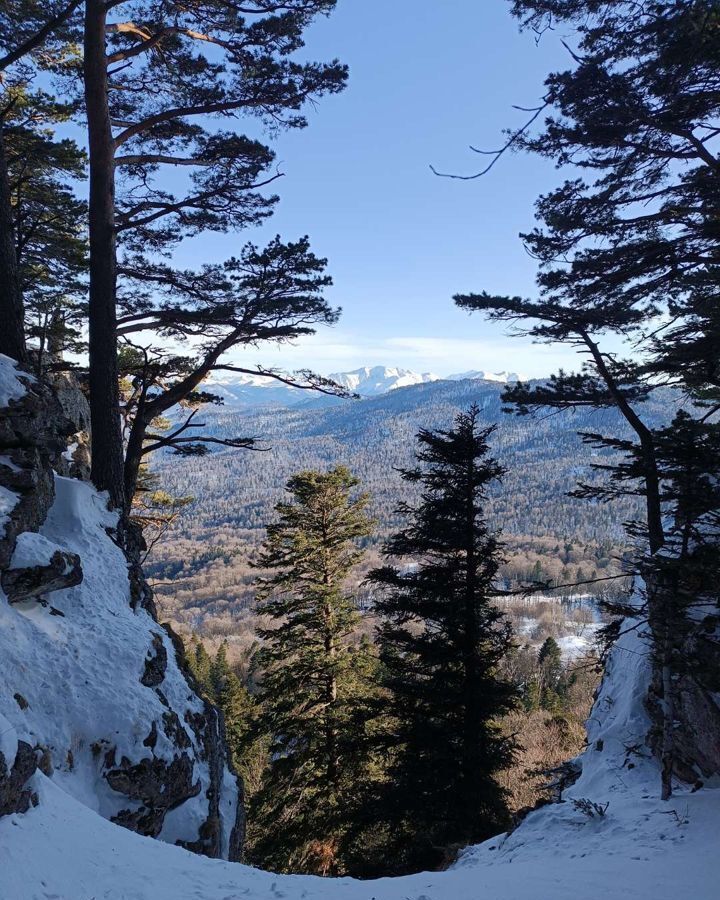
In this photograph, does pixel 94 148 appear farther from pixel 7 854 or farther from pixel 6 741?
pixel 7 854

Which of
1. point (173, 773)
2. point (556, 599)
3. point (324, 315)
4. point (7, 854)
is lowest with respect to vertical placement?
point (556, 599)

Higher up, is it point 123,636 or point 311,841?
point 123,636

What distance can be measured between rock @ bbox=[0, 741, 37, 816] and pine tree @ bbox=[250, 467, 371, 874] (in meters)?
7.89

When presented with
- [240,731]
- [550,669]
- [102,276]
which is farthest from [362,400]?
[550,669]

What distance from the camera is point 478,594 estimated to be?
28.0ft

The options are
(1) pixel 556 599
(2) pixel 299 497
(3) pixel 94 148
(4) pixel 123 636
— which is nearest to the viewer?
(4) pixel 123 636

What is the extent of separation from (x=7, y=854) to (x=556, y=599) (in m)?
158

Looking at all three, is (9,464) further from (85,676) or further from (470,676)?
(470,676)

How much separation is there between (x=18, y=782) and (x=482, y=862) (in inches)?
191

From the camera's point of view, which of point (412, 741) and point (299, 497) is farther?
point (299, 497)

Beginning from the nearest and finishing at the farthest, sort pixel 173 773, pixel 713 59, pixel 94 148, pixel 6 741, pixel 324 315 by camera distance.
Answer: pixel 6 741
pixel 713 59
pixel 173 773
pixel 94 148
pixel 324 315

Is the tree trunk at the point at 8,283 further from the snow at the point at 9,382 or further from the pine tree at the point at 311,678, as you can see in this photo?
the pine tree at the point at 311,678

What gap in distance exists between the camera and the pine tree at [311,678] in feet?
36.3

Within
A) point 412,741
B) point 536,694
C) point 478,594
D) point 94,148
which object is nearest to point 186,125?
point 94,148
